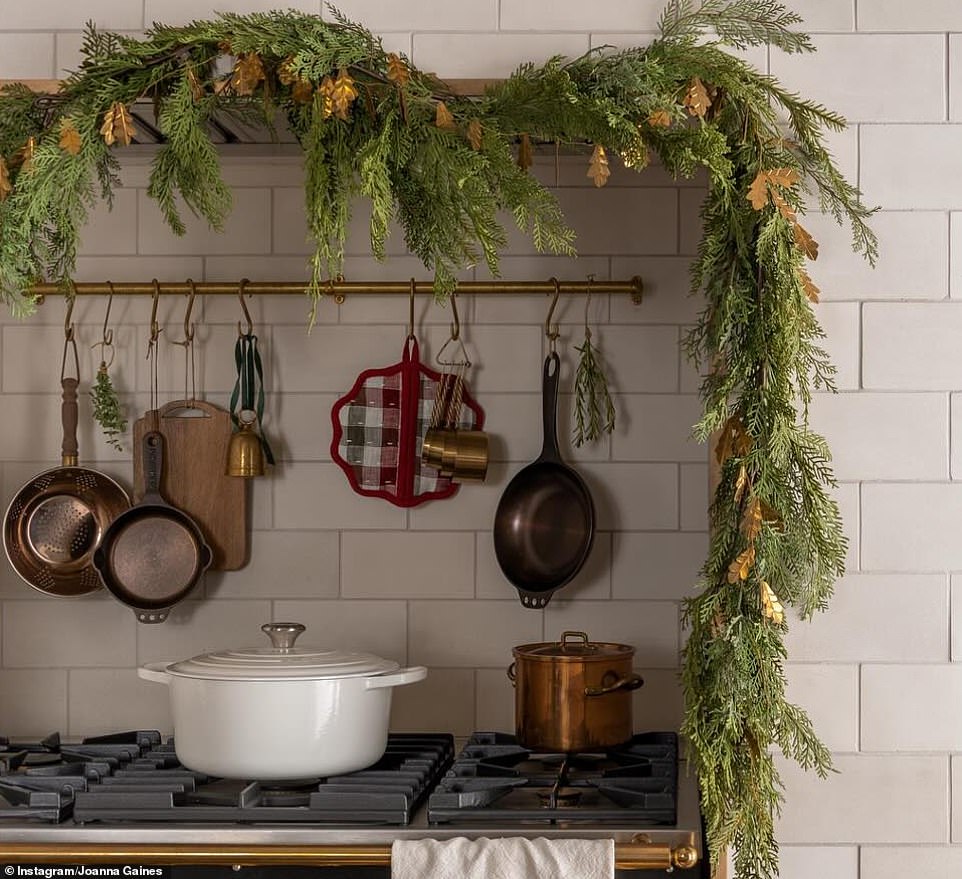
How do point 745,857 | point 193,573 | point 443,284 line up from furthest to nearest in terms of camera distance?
1. point 193,573
2. point 443,284
3. point 745,857

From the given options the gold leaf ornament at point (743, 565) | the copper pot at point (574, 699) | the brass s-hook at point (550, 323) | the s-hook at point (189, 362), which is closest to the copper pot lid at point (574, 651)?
the copper pot at point (574, 699)

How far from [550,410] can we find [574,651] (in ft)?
1.35

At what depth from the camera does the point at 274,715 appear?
1649 millimetres

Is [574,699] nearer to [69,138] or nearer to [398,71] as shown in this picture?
[398,71]

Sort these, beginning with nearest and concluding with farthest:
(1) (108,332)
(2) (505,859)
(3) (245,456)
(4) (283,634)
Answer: (2) (505,859)
(4) (283,634)
(3) (245,456)
(1) (108,332)

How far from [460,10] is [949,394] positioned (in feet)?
2.91

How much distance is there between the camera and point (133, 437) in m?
2.12

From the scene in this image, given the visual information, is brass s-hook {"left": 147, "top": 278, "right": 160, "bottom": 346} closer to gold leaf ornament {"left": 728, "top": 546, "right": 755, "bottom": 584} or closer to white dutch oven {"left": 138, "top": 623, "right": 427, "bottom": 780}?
white dutch oven {"left": 138, "top": 623, "right": 427, "bottom": 780}

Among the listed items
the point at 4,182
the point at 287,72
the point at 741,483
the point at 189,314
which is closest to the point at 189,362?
the point at 189,314

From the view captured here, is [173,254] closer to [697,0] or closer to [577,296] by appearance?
[577,296]

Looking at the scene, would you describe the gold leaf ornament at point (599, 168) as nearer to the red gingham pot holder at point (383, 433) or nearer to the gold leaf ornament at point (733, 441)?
the gold leaf ornament at point (733, 441)

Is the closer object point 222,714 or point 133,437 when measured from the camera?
point 222,714

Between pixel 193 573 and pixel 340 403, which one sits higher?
pixel 340 403

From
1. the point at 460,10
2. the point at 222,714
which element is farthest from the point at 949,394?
the point at 222,714
